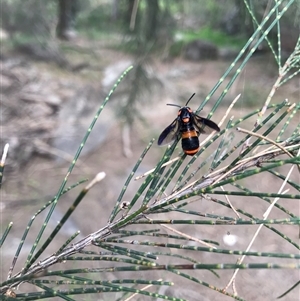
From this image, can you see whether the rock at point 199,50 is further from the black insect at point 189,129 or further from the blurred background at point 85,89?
the black insect at point 189,129

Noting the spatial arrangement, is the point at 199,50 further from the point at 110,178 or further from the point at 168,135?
the point at 168,135

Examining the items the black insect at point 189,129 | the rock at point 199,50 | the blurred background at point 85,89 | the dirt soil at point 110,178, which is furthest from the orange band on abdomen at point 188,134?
the rock at point 199,50

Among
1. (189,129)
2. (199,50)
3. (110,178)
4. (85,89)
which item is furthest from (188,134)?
(199,50)

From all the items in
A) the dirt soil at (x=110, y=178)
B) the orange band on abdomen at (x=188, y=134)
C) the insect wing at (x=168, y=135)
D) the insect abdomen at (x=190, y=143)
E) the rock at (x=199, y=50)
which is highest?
the rock at (x=199, y=50)

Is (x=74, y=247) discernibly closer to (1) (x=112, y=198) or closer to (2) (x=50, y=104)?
(1) (x=112, y=198)

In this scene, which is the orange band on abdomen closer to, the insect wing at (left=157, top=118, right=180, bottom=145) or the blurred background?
the insect wing at (left=157, top=118, right=180, bottom=145)

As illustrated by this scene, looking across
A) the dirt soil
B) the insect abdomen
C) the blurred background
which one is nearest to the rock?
the dirt soil

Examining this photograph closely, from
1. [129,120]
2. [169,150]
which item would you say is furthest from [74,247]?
[129,120]
